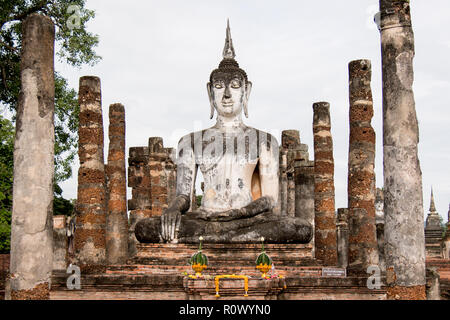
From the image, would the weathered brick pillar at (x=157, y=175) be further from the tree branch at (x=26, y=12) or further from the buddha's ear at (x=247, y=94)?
the buddha's ear at (x=247, y=94)

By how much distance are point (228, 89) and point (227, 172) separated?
60.9 inches

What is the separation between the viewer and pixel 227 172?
11.5 meters

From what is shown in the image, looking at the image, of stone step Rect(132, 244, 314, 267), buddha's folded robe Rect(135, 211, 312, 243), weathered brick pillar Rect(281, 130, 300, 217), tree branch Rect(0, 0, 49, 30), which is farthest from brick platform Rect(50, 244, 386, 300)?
tree branch Rect(0, 0, 49, 30)

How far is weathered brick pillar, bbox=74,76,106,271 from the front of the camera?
Result: 13.1 meters

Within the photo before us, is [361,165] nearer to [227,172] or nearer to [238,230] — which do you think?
[227,172]

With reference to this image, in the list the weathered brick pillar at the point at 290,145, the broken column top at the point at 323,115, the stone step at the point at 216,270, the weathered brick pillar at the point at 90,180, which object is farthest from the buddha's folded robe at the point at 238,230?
the weathered brick pillar at the point at 290,145

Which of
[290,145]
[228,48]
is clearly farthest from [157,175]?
[228,48]

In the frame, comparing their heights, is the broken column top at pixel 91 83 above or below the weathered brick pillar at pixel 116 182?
above

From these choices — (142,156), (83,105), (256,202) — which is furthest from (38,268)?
(142,156)

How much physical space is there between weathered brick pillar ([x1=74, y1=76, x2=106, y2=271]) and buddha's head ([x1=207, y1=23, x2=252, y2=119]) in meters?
2.88

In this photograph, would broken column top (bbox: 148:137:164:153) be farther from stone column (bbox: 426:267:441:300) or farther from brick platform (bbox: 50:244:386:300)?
stone column (bbox: 426:267:441:300)

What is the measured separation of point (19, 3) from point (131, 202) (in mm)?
8011

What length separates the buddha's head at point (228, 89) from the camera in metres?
11.7
